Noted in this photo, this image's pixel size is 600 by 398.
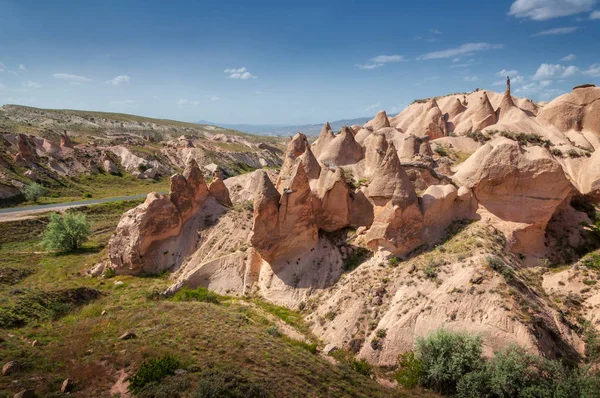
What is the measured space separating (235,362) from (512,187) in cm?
1907

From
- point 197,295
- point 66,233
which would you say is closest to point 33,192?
point 66,233

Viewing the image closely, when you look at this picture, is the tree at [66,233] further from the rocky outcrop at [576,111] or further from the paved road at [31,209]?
the rocky outcrop at [576,111]

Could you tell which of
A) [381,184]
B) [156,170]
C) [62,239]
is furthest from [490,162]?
[156,170]

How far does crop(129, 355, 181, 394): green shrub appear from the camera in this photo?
40.3ft

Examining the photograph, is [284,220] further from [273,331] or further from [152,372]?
[152,372]

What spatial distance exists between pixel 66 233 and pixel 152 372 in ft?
105

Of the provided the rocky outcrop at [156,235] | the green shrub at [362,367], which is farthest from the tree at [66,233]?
the green shrub at [362,367]

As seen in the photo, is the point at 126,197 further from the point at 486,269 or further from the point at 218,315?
the point at 486,269

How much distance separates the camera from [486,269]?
17703mm

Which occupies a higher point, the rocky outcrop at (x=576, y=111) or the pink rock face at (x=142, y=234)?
the rocky outcrop at (x=576, y=111)

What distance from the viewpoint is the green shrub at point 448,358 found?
14734 mm

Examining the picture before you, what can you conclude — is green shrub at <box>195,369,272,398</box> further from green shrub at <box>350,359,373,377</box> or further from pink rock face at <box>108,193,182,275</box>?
pink rock face at <box>108,193,182,275</box>

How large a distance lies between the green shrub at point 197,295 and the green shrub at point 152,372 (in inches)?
400

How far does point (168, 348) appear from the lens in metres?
15.2
